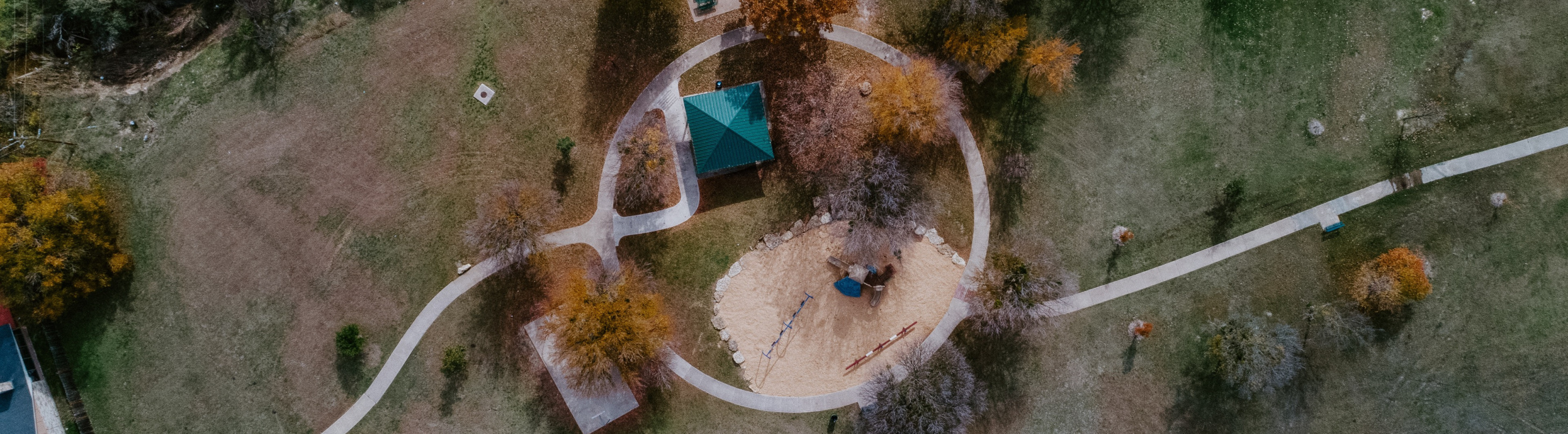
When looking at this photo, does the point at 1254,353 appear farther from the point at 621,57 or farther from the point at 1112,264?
the point at 621,57

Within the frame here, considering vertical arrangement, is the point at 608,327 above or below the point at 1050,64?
below

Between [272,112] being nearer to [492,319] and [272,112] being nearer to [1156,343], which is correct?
[492,319]

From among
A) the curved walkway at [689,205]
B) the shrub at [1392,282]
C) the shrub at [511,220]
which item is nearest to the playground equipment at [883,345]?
the curved walkway at [689,205]

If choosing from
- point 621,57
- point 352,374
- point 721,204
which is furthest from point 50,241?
point 721,204

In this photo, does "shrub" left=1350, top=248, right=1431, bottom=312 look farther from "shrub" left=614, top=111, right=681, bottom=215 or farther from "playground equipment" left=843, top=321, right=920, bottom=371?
"shrub" left=614, top=111, right=681, bottom=215

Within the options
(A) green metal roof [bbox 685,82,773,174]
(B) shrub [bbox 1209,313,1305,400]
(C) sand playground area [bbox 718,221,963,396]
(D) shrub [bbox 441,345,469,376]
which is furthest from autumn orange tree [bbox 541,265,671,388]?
(B) shrub [bbox 1209,313,1305,400]

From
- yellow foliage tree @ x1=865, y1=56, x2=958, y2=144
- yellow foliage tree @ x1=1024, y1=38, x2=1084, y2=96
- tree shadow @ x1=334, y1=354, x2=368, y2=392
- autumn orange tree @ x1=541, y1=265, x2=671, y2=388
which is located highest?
yellow foliage tree @ x1=1024, y1=38, x2=1084, y2=96
